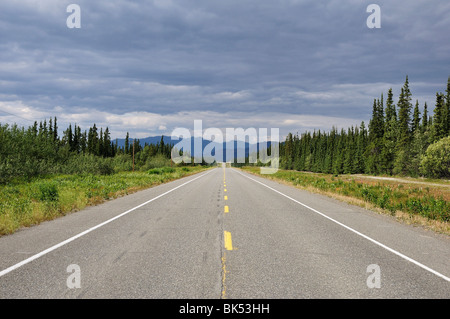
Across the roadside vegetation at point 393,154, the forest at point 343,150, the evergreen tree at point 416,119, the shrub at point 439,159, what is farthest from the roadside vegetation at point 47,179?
the evergreen tree at point 416,119

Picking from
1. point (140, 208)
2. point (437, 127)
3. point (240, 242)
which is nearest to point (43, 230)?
point (140, 208)

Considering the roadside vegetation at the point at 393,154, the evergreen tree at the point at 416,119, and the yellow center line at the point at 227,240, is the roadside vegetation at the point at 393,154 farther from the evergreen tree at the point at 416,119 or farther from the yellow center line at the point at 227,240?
the yellow center line at the point at 227,240

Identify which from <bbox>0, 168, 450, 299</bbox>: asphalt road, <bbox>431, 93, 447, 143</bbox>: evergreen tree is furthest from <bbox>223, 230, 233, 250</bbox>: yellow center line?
<bbox>431, 93, 447, 143</bbox>: evergreen tree

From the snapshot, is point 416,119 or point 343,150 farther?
point 343,150

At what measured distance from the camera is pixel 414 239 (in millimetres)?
7887

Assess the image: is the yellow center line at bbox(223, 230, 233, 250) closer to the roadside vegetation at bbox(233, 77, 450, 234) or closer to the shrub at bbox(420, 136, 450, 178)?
the roadside vegetation at bbox(233, 77, 450, 234)

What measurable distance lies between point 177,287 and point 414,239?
22.3 feet

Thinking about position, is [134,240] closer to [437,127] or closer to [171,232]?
[171,232]

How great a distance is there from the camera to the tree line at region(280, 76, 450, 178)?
5193 cm

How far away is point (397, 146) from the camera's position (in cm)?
6669

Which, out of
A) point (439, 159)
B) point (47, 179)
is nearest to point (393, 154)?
point (439, 159)

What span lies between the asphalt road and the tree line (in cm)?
5191

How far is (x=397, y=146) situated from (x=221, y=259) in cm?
7250

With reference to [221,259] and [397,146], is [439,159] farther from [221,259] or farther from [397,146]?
[221,259]
